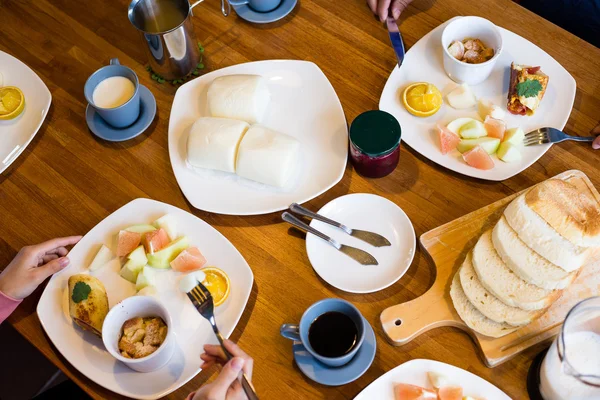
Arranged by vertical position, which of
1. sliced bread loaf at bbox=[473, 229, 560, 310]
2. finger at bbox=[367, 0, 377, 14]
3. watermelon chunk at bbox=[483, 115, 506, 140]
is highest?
finger at bbox=[367, 0, 377, 14]

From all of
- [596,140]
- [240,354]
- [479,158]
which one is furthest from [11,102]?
[596,140]

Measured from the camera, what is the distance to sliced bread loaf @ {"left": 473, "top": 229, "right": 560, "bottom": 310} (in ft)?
5.30

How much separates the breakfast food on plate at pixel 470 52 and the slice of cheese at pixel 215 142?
2.45 ft

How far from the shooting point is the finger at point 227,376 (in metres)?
1.47

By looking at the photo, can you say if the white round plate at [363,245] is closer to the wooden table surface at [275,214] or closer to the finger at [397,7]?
the wooden table surface at [275,214]

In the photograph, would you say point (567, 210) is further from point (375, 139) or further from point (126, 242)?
point (126, 242)

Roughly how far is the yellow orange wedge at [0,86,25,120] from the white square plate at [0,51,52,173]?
3 centimetres

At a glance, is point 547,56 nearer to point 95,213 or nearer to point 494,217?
point 494,217

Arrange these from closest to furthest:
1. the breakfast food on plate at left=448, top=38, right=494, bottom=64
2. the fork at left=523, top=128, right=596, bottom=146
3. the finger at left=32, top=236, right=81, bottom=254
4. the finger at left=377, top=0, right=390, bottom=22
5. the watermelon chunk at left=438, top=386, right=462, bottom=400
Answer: the watermelon chunk at left=438, top=386, right=462, bottom=400 → the finger at left=32, top=236, right=81, bottom=254 → the fork at left=523, top=128, right=596, bottom=146 → the breakfast food on plate at left=448, top=38, right=494, bottom=64 → the finger at left=377, top=0, right=390, bottom=22

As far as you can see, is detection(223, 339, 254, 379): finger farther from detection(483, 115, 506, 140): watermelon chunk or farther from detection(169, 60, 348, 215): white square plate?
detection(483, 115, 506, 140): watermelon chunk

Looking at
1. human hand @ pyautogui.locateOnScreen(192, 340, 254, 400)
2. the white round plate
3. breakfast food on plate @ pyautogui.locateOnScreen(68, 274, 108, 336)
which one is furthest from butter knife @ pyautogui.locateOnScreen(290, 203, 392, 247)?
breakfast food on plate @ pyautogui.locateOnScreen(68, 274, 108, 336)

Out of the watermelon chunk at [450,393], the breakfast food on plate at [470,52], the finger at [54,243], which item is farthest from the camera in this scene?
the breakfast food on plate at [470,52]

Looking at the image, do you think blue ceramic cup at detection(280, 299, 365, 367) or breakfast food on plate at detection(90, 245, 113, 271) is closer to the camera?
blue ceramic cup at detection(280, 299, 365, 367)

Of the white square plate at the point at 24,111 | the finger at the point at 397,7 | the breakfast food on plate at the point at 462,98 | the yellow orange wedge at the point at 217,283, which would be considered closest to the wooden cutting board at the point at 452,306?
the breakfast food on plate at the point at 462,98
